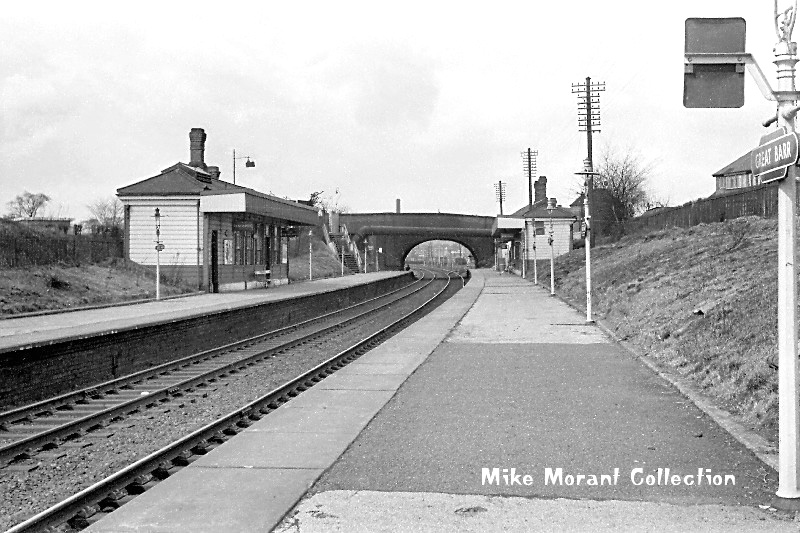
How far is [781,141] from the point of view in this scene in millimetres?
6086

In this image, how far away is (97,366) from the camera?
15.5 m

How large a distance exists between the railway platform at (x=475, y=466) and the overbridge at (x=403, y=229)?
2982 inches

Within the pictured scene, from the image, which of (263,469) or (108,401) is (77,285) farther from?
(263,469)

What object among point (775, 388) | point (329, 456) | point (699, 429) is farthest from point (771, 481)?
point (329, 456)

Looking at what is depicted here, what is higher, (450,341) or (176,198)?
(176,198)

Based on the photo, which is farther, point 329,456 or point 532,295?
point 532,295

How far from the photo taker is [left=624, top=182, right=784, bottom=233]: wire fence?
29.7 metres

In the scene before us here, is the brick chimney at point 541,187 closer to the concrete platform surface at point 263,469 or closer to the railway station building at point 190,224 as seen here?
the railway station building at point 190,224

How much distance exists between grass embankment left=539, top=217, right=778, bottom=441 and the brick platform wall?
9.49m

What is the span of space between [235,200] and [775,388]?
85.5ft

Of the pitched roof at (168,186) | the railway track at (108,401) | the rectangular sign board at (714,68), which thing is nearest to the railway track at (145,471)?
the railway track at (108,401)

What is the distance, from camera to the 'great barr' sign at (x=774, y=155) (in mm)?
5941

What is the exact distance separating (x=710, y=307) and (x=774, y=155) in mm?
10813

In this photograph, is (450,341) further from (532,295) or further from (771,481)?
(532,295)
